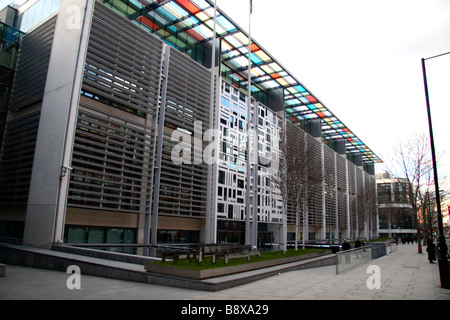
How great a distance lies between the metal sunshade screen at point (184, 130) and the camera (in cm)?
2425

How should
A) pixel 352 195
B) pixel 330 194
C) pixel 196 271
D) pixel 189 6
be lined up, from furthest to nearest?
1. pixel 352 195
2. pixel 330 194
3. pixel 189 6
4. pixel 196 271

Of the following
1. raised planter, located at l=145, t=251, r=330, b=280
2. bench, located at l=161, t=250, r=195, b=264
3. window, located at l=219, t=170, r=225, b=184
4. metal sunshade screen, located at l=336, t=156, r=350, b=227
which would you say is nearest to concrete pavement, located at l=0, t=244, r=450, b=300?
raised planter, located at l=145, t=251, r=330, b=280

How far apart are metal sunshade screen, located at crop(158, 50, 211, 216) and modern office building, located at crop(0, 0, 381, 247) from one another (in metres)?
0.10

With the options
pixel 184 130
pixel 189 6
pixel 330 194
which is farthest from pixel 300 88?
pixel 184 130

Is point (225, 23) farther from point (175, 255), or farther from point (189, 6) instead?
point (175, 255)

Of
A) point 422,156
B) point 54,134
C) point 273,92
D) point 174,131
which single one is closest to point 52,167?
point 54,134

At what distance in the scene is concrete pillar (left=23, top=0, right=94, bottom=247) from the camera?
1769 centimetres

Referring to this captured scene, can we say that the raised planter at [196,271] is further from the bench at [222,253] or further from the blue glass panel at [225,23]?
the blue glass panel at [225,23]

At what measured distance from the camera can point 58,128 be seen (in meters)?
18.7

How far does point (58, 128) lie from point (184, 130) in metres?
9.94

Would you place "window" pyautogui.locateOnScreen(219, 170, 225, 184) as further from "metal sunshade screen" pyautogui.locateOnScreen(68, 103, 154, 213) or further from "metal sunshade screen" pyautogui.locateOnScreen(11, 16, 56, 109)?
"metal sunshade screen" pyautogui.locateOnScreen(11, 16, 56, 109)

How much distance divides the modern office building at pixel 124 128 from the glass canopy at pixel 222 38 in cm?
14

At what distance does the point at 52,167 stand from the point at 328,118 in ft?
141
